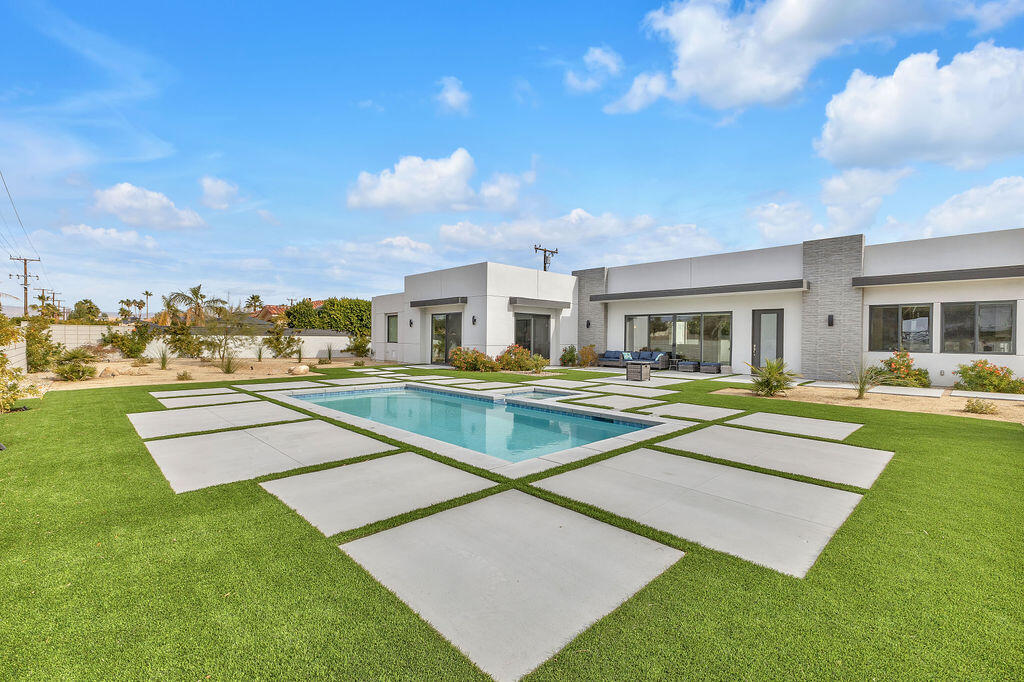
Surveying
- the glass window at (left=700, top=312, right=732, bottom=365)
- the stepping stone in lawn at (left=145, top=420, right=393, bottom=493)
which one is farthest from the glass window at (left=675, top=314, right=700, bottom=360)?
the stepping stone in lawn at (left=145, top=420, right=393, bottom=493)

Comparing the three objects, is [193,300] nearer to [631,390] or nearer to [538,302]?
[538,302]

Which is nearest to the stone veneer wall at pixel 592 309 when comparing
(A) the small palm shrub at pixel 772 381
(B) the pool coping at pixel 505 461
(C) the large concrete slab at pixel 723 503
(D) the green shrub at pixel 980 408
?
(A) the small palm shrub at pixel 772 381

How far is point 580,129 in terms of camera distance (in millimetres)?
14945

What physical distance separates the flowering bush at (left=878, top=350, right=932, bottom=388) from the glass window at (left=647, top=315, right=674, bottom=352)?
6.91 meters

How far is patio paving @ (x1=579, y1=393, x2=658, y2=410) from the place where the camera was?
858 cm

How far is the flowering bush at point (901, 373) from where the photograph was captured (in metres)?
12.3

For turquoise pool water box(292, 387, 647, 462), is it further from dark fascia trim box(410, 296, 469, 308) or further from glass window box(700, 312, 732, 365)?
glass window box(700, 312, 732, 365)

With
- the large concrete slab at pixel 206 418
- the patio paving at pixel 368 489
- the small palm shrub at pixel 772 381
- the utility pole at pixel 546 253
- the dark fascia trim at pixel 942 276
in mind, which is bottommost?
the patio paving at pixel 368 489

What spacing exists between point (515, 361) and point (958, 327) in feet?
45.5

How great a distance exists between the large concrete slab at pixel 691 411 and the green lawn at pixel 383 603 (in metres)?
3.66

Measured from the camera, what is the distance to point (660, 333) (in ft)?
59.9

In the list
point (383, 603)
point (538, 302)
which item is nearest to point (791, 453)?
point (383, 603)

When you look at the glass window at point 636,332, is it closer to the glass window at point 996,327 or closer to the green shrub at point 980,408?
the glass window at point 996,327

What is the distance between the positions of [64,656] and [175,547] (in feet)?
3.48
